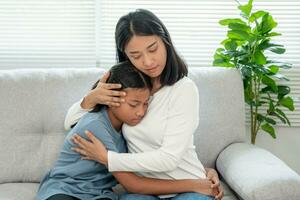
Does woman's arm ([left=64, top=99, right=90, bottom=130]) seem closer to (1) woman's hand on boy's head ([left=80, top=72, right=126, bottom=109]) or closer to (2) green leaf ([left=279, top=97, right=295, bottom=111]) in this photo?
(1) woman's hand on boy's head ([left=80, top=72, right=126, bottom=109])

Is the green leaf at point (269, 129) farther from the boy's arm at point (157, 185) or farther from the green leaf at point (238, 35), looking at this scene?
the boy's arm at point (157, 185)

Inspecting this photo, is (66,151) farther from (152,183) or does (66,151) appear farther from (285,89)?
(285,89)

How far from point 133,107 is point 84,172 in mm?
315

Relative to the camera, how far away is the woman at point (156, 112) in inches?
62.3

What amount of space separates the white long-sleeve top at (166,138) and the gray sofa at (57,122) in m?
0.31

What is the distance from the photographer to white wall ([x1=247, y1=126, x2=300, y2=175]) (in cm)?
263

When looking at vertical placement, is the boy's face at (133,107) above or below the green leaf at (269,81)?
above

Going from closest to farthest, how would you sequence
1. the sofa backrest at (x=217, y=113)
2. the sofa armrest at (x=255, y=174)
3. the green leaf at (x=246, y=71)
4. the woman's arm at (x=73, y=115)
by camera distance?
1. the sofa armrest at (x=255, y=174)
2. the woman's arm at (x=73, y=115)
3. the sofa backrest at (x=217, y=113)
4. the green leaf at (x=246, y=71)

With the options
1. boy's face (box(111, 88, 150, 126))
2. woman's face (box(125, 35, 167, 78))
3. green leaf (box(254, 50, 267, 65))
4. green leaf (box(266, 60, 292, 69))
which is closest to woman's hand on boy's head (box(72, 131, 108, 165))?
boy's face (box(111, 88, 150, 126))

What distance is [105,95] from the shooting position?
1621 millimetres

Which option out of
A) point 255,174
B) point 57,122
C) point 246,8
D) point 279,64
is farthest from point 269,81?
point 57,122

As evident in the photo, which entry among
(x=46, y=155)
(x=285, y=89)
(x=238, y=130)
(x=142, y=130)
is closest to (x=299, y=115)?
(x=285, y=89)

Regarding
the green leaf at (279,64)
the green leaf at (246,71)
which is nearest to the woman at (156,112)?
the green leaf at (246,71)

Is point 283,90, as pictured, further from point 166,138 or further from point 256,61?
point 166,138
